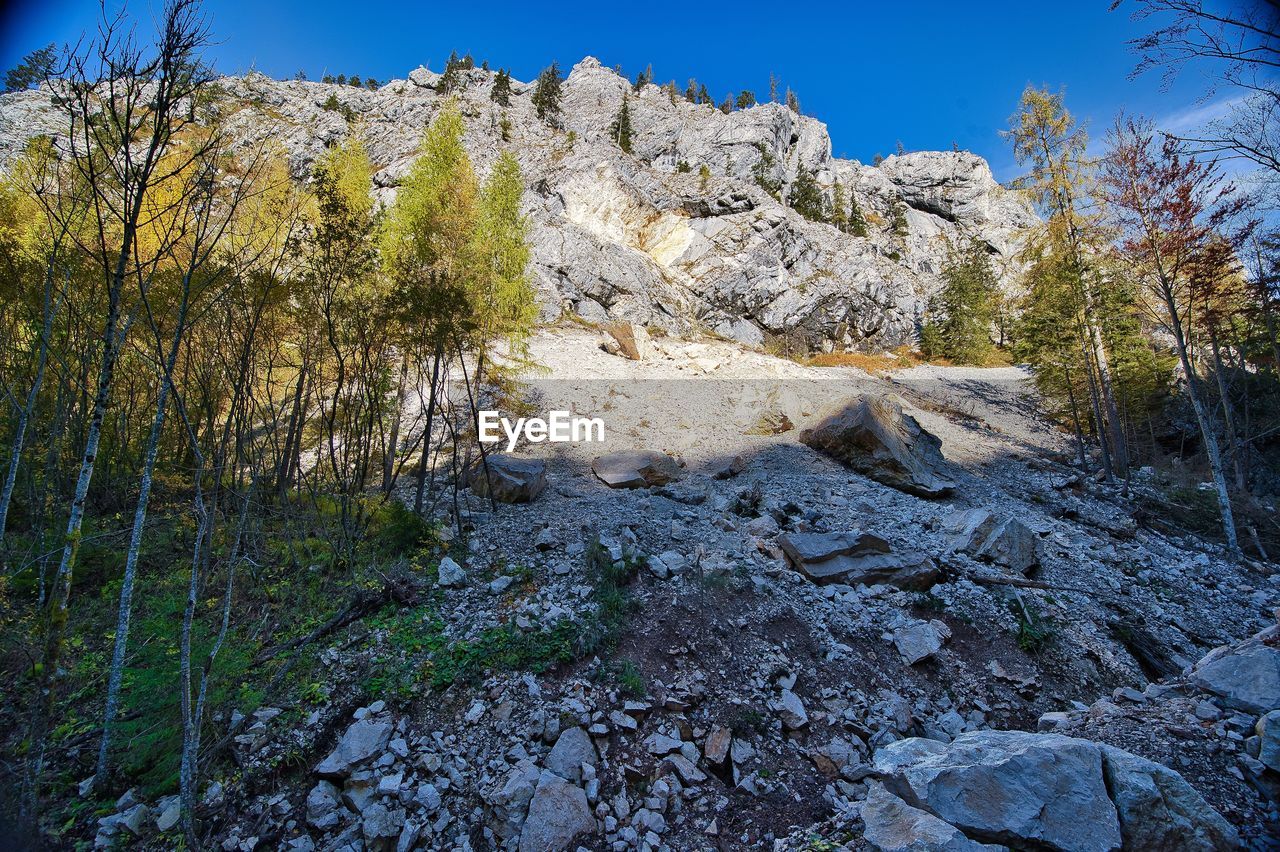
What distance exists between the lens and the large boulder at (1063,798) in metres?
2.58

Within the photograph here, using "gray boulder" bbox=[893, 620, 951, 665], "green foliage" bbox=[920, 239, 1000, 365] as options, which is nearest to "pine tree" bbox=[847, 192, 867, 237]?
"green foliage" bbox=[920, 239, 1000, 365]

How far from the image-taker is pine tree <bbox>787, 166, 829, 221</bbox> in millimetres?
41094

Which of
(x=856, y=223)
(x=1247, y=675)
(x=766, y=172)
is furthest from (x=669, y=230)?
(x=1247, y=675)

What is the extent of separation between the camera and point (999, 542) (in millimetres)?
6742

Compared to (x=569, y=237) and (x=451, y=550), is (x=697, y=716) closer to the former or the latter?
(x=451, y=550)

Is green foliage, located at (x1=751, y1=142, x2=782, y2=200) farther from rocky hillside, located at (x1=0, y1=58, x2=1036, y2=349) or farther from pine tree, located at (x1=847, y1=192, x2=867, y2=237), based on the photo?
pine tree, located at (x1=847, y1=192, x2=867, y2=237)

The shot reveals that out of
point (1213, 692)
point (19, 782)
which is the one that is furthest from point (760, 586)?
point (19, 782)

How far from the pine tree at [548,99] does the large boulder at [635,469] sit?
44.5m

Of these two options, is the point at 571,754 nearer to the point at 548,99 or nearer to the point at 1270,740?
the point at 1270,740

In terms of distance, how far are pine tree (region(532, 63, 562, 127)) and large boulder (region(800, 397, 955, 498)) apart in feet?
146

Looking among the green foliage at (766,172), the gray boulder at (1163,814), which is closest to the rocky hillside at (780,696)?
the gray boulder at (1163,814)

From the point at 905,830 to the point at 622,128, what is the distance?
53506 mm

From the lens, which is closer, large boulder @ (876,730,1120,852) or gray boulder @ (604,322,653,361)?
large boulder @ (876,730,1120,852)

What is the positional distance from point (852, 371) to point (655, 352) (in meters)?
10.4
